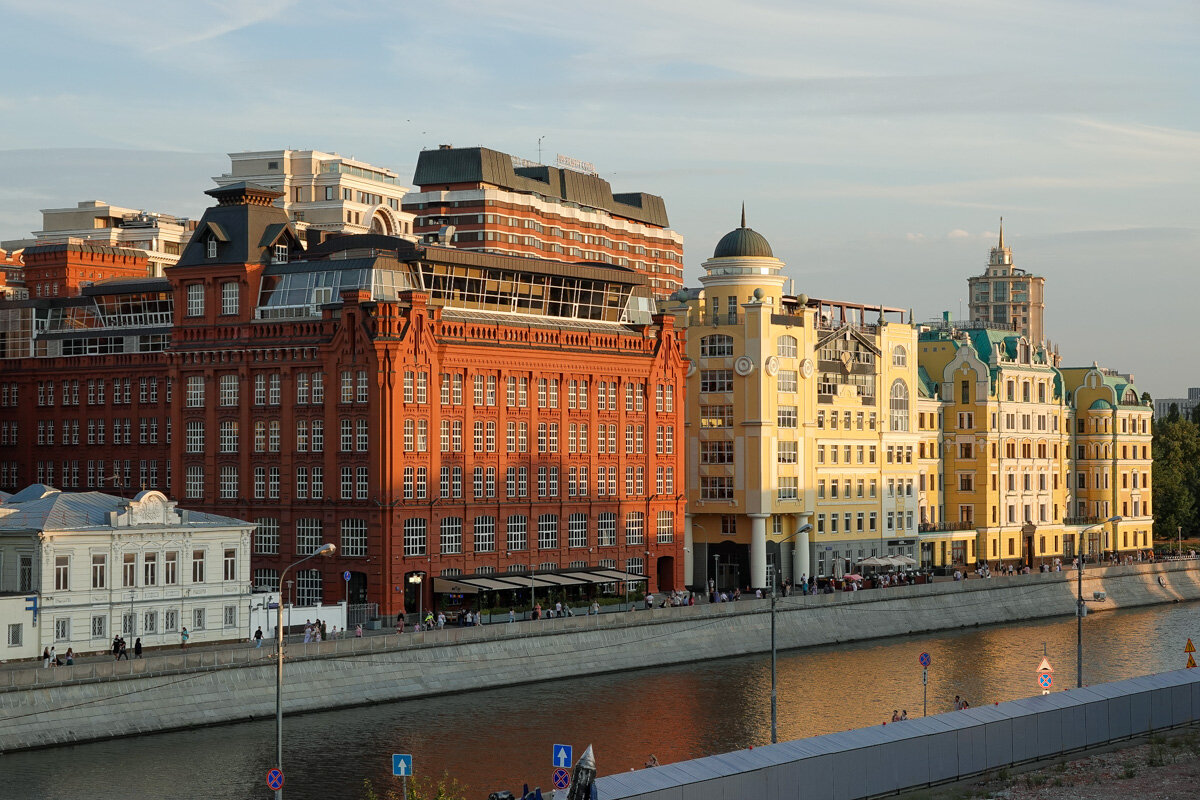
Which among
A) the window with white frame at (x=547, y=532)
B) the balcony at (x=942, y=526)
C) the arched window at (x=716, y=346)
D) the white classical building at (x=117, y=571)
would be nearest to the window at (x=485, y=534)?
the window with white frame at (x=547, y=532)

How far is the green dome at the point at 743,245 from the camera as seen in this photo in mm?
→ 154750

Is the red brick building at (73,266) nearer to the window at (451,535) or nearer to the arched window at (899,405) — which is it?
the window at (451,535)

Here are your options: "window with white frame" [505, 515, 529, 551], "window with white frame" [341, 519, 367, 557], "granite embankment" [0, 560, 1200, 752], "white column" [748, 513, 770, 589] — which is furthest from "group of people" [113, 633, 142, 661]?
"white column" [748, 513, 770, 589]

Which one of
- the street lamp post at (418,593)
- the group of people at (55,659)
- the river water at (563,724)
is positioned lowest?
the river water at (563,724)

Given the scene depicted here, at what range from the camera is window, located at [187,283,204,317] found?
429ft

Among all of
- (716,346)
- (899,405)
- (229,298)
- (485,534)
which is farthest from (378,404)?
(899,405)

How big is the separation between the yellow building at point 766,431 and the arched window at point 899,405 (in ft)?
18.9

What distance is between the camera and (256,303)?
12875 cm

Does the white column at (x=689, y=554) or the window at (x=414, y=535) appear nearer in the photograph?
the window at (x=414, y=535)

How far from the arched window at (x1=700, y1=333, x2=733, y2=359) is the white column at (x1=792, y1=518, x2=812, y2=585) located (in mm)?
16967

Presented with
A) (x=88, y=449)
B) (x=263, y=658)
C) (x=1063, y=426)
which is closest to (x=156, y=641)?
(x=263, y=658)

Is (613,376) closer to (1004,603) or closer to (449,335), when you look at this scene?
(449,335)

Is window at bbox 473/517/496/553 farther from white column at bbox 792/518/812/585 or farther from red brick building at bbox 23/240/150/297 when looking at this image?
red brick building at bbox 23/240/150/297

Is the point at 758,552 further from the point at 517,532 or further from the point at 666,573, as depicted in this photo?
the point at 517,532
